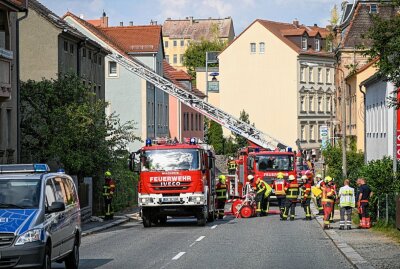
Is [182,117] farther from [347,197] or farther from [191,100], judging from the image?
[347,197]

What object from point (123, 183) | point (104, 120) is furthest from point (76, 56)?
point (104, 120)

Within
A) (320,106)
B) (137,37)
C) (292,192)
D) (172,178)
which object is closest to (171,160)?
(172,178)

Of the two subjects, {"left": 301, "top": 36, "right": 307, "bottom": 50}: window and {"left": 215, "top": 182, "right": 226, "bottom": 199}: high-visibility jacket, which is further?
{"left": 301, "top": 36, "right": 307, "bottom": 50}: window

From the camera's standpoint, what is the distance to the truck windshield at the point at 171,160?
32125 mm

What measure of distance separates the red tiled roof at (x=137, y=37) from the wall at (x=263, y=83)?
24.1m

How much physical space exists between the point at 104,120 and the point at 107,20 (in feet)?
240

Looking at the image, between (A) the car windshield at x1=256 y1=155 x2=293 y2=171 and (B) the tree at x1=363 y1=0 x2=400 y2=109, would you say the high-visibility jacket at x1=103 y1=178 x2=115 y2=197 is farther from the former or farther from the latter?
(B) the tree at x1=363 y1=0 x2=400 y2=109

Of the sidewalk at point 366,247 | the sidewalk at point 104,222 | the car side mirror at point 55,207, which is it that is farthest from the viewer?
the sidewalk at point 104,222

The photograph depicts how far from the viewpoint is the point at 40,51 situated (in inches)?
1929

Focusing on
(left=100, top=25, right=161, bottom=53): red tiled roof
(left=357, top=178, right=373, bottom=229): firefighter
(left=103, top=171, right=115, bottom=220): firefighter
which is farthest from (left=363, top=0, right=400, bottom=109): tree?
(left=100, top=25, right=161, bottom=53): red tiled roof

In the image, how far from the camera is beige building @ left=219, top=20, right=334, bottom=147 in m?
103

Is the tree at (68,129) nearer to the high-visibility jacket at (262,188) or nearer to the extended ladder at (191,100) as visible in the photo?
the high-visibility jacket at (262,188)

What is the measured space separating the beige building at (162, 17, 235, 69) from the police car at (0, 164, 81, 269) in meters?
170

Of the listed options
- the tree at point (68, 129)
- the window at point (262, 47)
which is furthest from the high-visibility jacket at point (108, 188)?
the window at point (262, 47)
